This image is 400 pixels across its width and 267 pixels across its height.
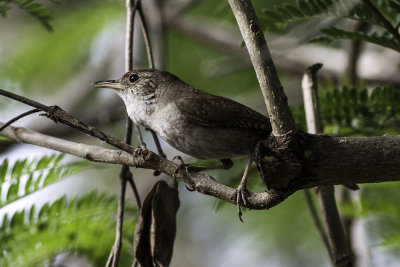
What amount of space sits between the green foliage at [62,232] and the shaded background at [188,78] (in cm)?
115

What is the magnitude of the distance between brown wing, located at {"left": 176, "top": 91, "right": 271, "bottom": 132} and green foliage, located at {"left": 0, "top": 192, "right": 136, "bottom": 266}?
0.59m

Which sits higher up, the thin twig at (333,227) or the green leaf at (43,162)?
the green leaf at (43,162)

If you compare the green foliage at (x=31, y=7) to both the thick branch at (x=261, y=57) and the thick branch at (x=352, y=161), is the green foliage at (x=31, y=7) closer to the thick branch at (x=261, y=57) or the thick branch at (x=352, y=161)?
the thick branch at (x=261, y=57)

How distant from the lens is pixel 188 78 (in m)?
5.70

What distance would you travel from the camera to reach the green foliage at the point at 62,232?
267 cm

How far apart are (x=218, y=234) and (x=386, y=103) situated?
337cm

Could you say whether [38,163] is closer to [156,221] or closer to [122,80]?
[156,221]

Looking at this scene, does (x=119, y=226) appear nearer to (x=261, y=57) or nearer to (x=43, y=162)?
(x=43, y=162)

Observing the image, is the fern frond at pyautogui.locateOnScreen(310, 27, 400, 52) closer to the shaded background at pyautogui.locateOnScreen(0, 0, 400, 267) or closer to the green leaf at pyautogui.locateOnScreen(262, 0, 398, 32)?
the green leaf at pyautogui.locateOnScreen(262, 0, 398, 32)

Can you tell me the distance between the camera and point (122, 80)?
3.36 meters

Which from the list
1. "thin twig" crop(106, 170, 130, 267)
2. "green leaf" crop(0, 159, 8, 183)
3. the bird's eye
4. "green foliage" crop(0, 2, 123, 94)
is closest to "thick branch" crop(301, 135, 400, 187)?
"thin twig" crop(106, 170, 130, 267)

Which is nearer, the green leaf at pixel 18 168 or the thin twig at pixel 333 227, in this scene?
the thin twig at pixel 333 227

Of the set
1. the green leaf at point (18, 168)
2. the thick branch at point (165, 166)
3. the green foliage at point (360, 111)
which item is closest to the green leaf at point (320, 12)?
the green foliage at point (360, 111)

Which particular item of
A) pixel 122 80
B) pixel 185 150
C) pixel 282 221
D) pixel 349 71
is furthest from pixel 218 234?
pixel 185 150
